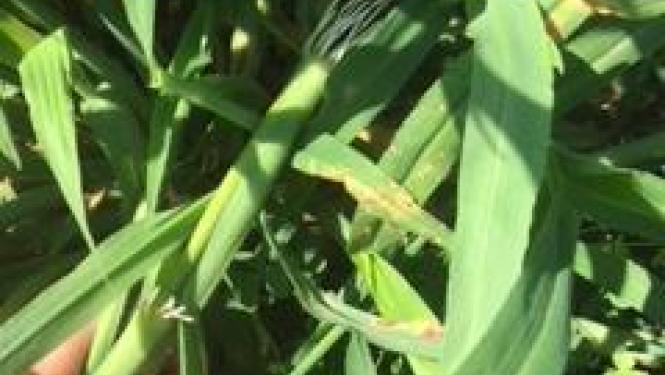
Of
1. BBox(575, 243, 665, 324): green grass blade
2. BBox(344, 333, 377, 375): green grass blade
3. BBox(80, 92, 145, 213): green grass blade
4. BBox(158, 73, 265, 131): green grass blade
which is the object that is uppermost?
BBox(158, 73, 265, 131): green grass blade

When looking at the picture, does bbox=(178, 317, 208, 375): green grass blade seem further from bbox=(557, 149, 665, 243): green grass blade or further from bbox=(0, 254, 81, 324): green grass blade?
bbox=(557, 149, 665, 243): green grass blade

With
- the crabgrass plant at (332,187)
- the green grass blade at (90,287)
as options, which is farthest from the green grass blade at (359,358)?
the green grass blade at (90,287)

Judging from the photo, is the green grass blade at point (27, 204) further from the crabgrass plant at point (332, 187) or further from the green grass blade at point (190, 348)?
the green grass blade at point (190, 348)

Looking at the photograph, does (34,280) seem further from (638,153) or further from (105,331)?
(638,153)

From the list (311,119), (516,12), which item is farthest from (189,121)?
(516,12)

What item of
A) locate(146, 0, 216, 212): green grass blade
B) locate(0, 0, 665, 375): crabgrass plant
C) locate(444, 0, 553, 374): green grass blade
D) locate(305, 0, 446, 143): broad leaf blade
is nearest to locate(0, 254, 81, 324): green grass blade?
locate(0, 0, 665, 375): crabgrass plant

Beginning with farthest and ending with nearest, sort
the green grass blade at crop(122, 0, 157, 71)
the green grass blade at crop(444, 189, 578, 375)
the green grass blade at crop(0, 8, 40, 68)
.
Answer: the green grass blade at crop(0, 8, 40, 68) < the green grass blade at crop(122, 0, 157, 71) < the green grass blade at crop(444, 189, 578, 375)

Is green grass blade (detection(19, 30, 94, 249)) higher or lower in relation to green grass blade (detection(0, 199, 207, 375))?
higher

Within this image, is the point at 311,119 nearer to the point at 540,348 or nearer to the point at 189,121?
the point at 189,121
